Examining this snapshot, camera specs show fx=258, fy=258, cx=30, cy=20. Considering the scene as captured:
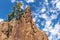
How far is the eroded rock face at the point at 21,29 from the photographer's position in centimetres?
9175

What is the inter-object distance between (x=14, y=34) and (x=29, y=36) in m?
5.42

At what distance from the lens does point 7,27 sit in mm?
96625

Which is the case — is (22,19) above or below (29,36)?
above

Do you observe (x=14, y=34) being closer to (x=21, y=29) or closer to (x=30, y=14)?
(x=21, y=29)

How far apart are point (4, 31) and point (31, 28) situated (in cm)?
1031

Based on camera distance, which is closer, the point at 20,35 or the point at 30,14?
the point at 20,35

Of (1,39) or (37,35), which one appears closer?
(1,39)

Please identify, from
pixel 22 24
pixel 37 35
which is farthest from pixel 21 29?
pixel 37 35

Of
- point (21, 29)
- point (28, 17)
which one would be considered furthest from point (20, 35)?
point (28, 17)

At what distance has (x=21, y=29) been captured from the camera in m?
92.5

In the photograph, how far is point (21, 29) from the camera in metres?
92.5

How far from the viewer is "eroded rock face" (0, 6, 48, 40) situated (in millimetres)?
91750

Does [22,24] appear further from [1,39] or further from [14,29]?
Answer: [1,39]

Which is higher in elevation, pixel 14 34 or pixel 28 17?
pixel 28 17
